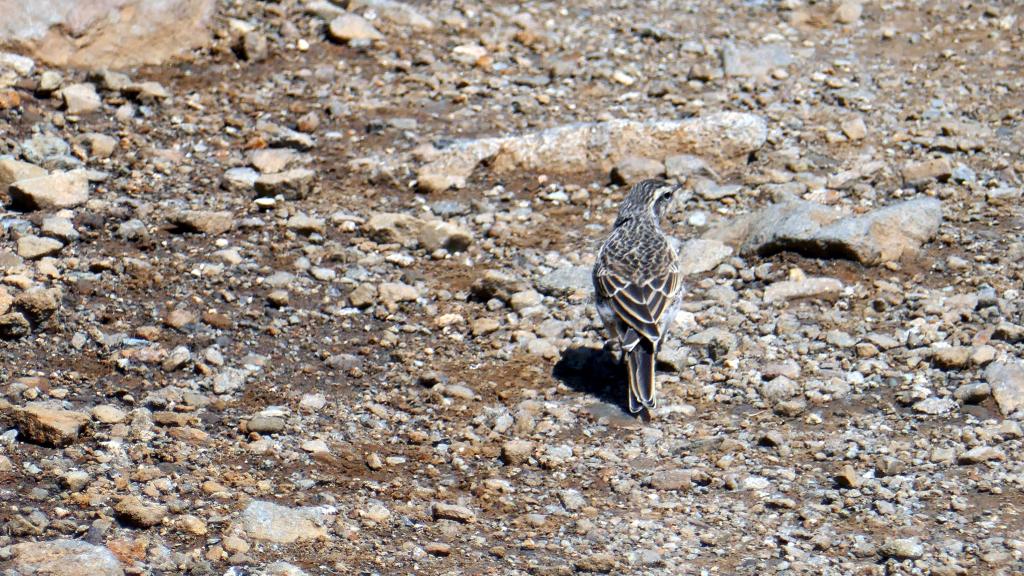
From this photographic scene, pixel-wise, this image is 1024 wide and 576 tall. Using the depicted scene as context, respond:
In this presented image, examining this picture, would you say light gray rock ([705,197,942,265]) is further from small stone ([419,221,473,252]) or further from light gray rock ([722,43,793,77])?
light gray rock ([722,43,793,77])

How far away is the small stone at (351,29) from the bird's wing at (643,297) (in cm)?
423

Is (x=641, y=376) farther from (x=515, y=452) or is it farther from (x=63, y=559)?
(x=63, y=559)

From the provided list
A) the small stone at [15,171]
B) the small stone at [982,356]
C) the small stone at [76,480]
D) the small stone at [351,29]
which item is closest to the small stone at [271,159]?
the small stone at [15,171]

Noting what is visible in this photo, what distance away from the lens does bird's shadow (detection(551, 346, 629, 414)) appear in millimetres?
6973

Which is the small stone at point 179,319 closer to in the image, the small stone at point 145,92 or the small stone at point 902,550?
the small stone at point 145,92

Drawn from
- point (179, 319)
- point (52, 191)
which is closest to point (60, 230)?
point (52, 191)

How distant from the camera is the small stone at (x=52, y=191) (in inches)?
306

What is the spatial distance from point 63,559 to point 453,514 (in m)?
1.62

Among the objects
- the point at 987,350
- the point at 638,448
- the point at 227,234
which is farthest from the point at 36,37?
the point at 987,350

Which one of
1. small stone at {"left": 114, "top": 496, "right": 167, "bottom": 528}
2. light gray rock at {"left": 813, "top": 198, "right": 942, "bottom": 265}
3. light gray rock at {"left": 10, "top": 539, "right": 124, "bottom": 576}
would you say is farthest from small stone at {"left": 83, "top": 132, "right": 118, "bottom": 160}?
light gray rock at {"left": 813, "top": 198, "right": 942, "bottom": 265}

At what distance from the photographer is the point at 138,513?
511 centimetres

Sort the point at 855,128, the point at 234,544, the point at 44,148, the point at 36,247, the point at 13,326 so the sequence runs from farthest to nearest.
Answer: the point at 855,128 → the point at 44,148 → the point at 36,247 → the point at 13,326 → the point at 234,544

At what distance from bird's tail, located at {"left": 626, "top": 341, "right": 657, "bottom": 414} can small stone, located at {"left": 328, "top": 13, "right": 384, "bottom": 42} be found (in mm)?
4848

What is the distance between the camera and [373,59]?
34.1ft
